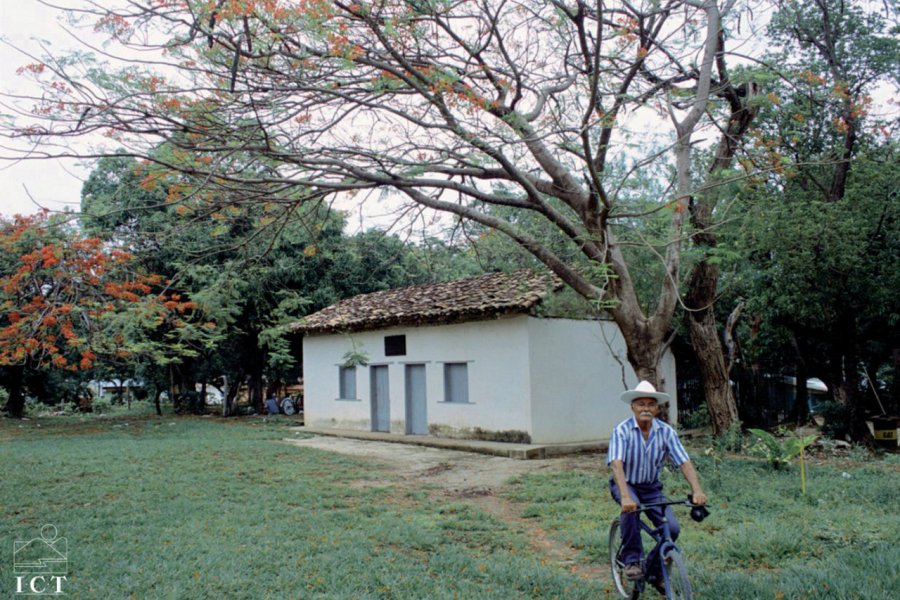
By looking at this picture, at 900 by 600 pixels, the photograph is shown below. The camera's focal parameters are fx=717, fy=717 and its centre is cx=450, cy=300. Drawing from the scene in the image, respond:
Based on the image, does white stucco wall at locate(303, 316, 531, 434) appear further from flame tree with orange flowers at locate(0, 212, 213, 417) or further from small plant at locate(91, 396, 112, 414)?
small plant at locate(91, 396, 112, 414)

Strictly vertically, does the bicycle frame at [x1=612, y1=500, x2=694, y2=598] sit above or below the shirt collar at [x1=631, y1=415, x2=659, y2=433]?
below

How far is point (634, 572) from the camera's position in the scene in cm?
463

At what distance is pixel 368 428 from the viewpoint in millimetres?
18906

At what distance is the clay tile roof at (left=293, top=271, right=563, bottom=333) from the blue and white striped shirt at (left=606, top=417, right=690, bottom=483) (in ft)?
30.9

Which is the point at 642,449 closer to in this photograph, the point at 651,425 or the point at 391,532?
the point at 651,425

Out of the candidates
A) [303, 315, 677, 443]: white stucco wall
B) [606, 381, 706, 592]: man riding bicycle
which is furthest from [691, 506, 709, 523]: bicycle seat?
[303, 315, 677, 443]: white stucco wall

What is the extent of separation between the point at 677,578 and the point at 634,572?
31 centimetres

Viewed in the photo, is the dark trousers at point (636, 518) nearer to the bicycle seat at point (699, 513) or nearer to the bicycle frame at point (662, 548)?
the bicycle frame at point (662, 548)

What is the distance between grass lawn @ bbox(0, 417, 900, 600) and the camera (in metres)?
5.36

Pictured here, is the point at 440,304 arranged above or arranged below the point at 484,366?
above

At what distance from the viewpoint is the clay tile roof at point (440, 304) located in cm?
1484

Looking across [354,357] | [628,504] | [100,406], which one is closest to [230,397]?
[100,406]

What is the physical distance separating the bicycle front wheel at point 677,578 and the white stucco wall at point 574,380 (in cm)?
990

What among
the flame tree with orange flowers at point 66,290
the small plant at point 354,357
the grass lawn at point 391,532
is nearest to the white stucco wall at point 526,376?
the small plant at point 354,357
